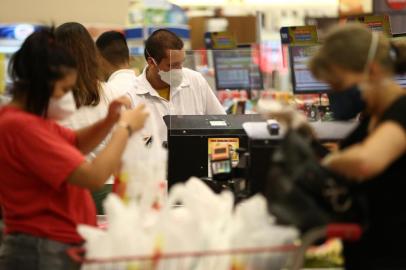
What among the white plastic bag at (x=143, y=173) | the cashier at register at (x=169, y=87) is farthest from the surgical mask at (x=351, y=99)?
the cashier at register at (x=169, y=87)

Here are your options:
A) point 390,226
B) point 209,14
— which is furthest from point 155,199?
point 209,14

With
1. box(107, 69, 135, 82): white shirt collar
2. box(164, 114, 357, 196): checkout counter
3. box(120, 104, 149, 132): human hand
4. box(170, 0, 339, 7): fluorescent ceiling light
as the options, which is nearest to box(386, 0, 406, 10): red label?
box(170, 0, 339, 7): fluorescent ceiling light

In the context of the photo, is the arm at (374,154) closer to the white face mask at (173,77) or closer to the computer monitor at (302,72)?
the computer monitor at (302,72)

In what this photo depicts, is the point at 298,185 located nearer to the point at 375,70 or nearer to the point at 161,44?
the point at 375,70

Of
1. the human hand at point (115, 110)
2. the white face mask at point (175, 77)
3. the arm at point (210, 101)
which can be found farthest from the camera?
the arm at point (210, 101)

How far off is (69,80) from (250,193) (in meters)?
0.72

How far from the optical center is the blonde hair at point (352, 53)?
1.83 metres

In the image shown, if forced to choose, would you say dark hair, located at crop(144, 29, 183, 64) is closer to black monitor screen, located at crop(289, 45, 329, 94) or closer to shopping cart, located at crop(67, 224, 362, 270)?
black monitor screen, located at crop(289, 45, 329, 94)

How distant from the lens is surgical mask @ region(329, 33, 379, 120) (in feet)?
6.01

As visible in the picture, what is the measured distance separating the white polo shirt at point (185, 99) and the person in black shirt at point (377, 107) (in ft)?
8.82

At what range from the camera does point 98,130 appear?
8.48 feet

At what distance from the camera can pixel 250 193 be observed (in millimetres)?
2543

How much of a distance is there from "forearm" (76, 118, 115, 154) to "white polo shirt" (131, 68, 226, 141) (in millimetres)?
1924

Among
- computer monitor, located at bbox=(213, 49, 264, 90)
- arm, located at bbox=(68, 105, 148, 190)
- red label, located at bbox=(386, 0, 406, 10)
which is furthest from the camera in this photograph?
red label, located at bbox=(386, 0, 406, 10)
